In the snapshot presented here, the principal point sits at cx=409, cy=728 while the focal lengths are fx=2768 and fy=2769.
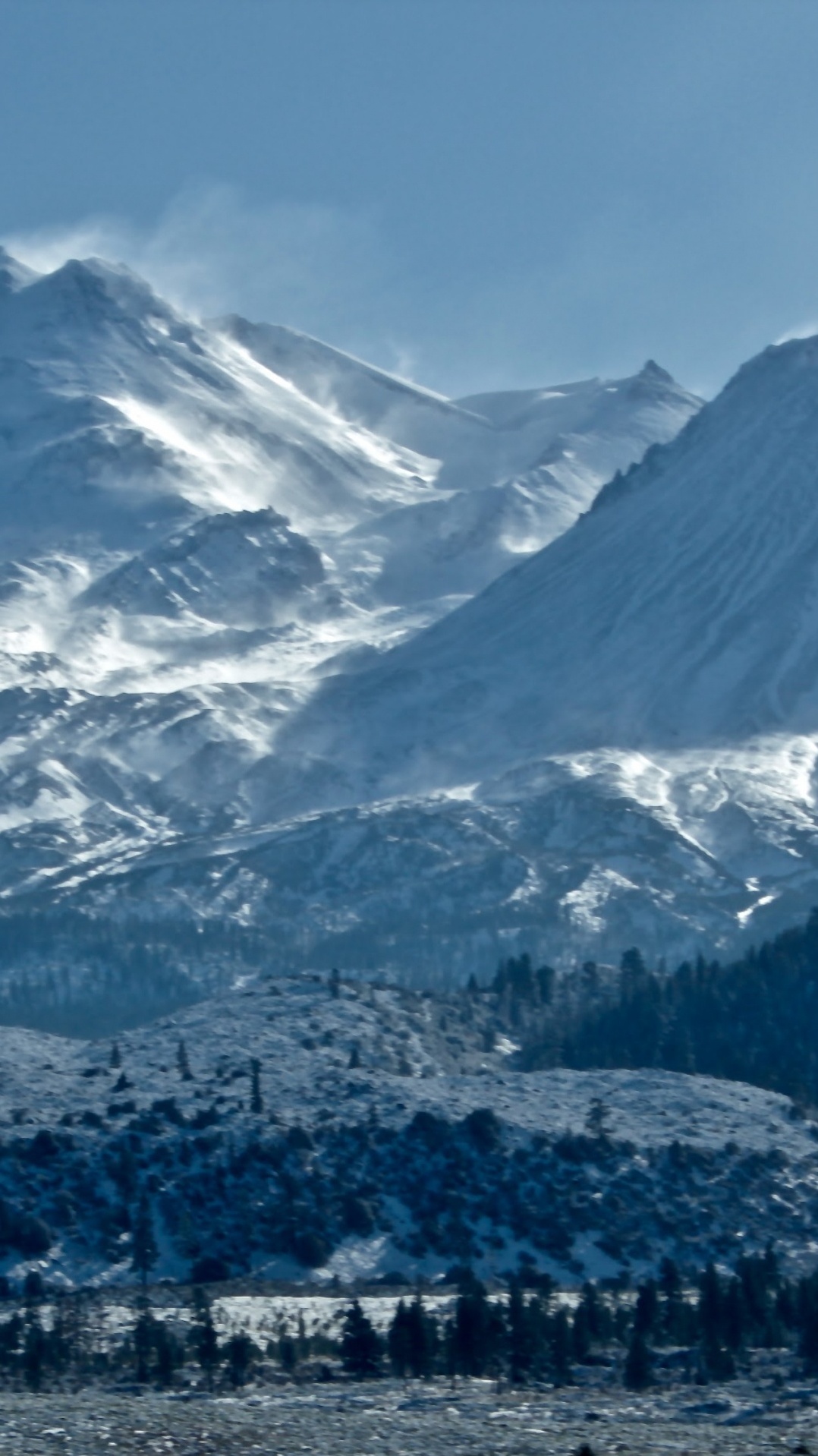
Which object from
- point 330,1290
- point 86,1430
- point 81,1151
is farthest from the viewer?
point 81,1151

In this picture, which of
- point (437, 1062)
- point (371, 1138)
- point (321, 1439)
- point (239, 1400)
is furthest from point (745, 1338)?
point (437, 1062)

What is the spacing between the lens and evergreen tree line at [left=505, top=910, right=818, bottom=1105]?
6432 inches

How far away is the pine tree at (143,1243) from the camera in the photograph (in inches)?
4333

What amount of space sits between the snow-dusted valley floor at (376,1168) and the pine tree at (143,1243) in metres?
0.51

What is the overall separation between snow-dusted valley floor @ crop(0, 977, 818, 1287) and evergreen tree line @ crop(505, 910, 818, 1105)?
811 inches

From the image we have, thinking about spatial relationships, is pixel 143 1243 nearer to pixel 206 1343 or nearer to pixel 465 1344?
pixel 206 1343

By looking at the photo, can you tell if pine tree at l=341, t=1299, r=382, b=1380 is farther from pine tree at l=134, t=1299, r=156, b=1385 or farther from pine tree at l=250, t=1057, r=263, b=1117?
pine tree at l=250, t=1057, r=263, b=1117

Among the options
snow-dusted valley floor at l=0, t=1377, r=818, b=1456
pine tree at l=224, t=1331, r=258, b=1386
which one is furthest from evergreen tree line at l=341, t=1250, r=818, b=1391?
pine tree at l=224, t=1331, r=258, b=1386

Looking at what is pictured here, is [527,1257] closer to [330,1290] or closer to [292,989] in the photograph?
[330,1290]

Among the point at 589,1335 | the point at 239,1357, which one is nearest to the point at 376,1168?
the point at 589,1335

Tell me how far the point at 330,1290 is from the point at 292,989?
5034 cm

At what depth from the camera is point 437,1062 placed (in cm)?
15838

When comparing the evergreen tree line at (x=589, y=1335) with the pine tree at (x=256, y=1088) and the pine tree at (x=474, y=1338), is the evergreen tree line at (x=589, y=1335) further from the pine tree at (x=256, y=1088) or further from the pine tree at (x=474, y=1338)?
the pine tree at (x=256, y=1088)

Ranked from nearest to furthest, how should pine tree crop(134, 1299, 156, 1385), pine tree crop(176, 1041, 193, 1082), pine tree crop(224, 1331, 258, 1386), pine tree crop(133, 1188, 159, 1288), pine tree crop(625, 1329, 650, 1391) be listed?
1. pine tree crop(625, 1329, 650, 1391)
2. pine tree crop(224, 1331, 258, 1386)
3. pine tree crop(134, 1299, 156, 1385)
4. pine tree crop(133, 1188, 159, 1288)
5. pine tree crop(176, 1041, 193, 1082)
